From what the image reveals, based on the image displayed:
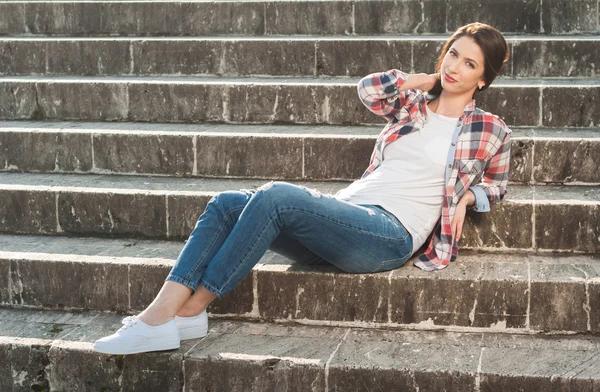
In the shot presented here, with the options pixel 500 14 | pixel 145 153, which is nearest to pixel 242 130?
pixel 145 153

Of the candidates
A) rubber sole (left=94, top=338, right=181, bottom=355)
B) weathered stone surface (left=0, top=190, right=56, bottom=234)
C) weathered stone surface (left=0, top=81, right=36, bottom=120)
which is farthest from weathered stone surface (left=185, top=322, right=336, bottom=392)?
weathered stone surface (left=0, top=81, right=36, bottom=120)

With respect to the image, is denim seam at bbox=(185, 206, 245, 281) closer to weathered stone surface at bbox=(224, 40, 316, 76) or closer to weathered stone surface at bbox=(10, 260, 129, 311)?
weathered stone surface at bbox=(10, 260, 129, 311)

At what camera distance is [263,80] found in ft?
21.1

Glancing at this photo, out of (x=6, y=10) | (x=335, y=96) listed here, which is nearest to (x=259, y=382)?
(x=335, y=96)

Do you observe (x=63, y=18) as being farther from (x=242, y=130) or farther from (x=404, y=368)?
(x=404, y=368)

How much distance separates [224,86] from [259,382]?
257 cm

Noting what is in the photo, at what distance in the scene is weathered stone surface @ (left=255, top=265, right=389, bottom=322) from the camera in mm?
4418

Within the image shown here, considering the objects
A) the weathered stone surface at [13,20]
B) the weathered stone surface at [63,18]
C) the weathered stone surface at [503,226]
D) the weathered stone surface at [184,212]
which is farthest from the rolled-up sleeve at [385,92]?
the weathered stone surface at [13,20]

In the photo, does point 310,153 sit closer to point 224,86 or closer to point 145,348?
point 224,86

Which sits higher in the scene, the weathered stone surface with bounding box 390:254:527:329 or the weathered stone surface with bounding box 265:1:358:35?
the weathered stone surface with bounding box 265:1:358:35

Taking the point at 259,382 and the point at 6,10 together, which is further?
the point at 6,10

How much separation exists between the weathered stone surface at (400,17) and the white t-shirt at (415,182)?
265 centimetres

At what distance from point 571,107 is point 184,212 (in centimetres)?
234

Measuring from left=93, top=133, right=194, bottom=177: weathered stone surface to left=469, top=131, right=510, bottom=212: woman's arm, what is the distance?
188 cm
